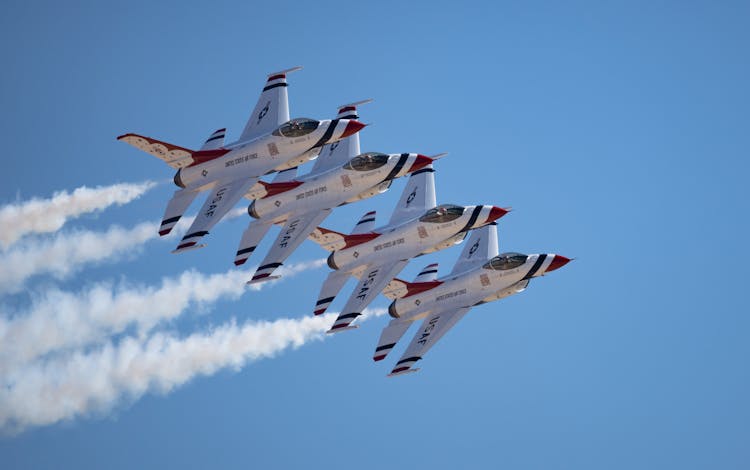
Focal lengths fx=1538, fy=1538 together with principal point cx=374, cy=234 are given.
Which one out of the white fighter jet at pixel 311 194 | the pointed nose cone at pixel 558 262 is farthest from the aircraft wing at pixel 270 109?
the pointed nose cone at pixel 558 262

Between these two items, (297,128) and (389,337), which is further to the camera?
(389,337)

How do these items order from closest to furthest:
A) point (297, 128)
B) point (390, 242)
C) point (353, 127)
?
point (297, 128) → point (390, 242) → point (353, 127)

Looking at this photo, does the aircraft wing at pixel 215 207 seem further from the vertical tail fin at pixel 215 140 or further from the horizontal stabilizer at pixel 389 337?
the horizontal stabilizer at pixel 389 337

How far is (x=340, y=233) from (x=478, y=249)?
336 inches

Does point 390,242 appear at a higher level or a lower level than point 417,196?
lower

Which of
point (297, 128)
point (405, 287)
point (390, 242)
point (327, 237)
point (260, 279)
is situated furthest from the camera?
point (405, 287)

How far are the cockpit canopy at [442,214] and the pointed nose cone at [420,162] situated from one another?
2.64m

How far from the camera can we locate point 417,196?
88.7m

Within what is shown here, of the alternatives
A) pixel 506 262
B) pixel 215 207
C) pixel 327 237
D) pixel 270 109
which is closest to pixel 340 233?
pixel 327 237

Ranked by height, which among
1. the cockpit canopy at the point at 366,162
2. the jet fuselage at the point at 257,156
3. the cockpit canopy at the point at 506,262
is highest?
the jet fuselage at the point at 257,156

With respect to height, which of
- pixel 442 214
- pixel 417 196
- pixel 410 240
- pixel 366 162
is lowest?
pixel 410 240

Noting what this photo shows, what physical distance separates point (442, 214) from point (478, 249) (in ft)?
15.4

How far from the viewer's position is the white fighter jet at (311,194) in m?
83.5

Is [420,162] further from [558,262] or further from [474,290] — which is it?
[558,262]
